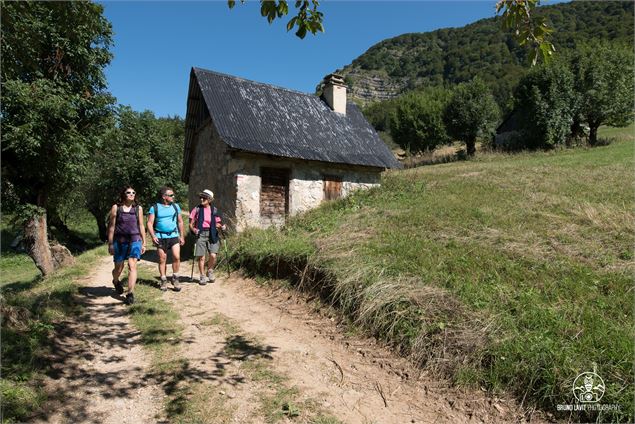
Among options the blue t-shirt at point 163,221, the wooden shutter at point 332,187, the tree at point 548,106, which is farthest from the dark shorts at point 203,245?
the tree at point 548,106

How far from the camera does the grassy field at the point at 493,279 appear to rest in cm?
339

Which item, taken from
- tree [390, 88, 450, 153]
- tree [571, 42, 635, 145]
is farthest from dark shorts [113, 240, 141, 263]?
tree [390, 88, 450, 153]

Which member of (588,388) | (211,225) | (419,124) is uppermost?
(419,124)

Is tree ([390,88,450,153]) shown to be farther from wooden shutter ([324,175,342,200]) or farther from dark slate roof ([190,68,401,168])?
wooden shutter ([324,175,342,200])

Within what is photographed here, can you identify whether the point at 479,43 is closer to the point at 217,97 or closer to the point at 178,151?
the point at 178,151

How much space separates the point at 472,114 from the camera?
31.1 metres

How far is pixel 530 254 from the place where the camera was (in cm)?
557

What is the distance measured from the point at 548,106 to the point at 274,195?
23026mm

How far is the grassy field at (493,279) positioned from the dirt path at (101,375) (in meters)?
2.51

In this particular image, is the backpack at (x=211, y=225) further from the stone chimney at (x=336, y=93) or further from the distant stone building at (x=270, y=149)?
the stone chimney at (x=336, y=93)

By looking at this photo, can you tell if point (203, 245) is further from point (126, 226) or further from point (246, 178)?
point (246, 178)

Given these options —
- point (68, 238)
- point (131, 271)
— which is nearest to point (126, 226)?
point (131, 271)

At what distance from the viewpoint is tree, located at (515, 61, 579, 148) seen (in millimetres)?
24875

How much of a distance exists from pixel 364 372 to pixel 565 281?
278 centimetres
